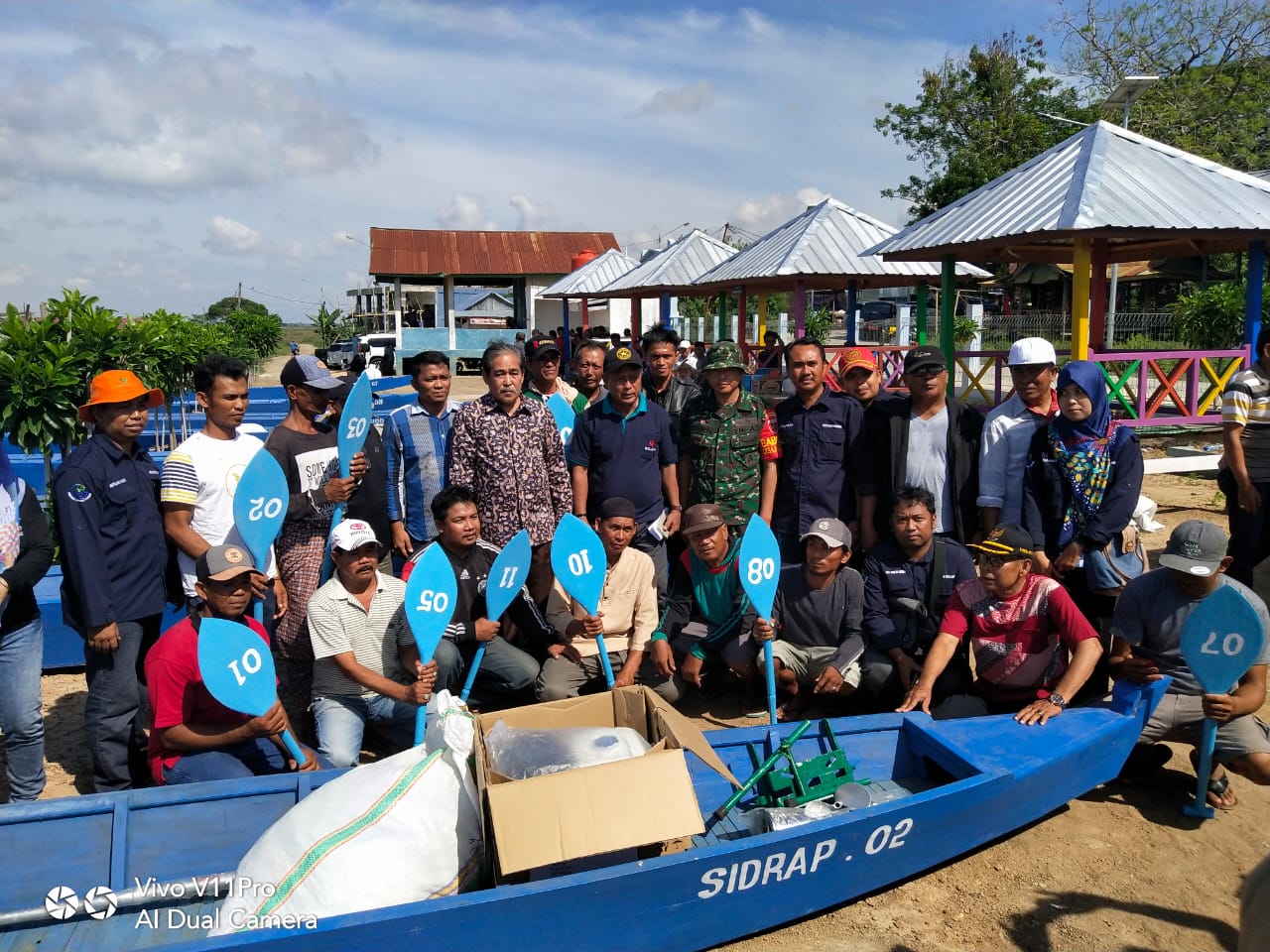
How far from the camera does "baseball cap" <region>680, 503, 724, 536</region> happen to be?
14.7 ft

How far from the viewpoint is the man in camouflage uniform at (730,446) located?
487cm

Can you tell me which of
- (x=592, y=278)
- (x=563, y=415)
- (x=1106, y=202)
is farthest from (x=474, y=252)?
(x=563, y=415)

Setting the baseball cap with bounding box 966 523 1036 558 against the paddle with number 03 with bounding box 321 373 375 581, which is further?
the paddle with number 03 with bounding box 321 373 375 581

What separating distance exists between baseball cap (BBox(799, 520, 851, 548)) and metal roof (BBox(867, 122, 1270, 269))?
16.2ft

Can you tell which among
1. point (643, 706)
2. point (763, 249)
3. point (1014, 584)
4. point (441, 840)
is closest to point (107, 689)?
point (441, 840)

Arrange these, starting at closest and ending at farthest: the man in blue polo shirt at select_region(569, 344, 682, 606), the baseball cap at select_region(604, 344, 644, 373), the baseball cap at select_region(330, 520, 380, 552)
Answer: the baseball cap at select_region(330, 520, 380, 552) → the baseball cap at select_region(604, 344, 644, 373) → the man in blue polo shirt at select_region(569, 344, 682, 606)

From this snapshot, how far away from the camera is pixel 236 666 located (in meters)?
3.23

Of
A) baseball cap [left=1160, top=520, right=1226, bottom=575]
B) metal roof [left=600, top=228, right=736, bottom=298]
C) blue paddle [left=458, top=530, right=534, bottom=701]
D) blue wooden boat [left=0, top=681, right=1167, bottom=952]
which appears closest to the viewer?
blue wooden boat [left=0, top=681, right=1167, bottom=952]

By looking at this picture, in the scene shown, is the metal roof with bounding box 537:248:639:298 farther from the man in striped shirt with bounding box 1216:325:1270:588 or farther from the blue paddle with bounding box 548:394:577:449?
the man in striped shirt with bounding box 1216:325:1270:588

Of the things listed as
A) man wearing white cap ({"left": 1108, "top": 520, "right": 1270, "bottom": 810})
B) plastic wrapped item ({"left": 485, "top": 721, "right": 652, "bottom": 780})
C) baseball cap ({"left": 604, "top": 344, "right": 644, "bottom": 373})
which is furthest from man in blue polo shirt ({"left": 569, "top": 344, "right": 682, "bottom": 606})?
man wearing white cap ({"left": 1108, "top": 520, "right": 1270, "bottom": 810})

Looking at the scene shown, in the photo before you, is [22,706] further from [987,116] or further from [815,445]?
[987,116]

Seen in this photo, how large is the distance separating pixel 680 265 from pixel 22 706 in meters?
16.3

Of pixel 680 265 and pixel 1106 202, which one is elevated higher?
pixel 680 265

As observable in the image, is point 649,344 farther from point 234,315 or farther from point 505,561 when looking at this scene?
point 234,315
